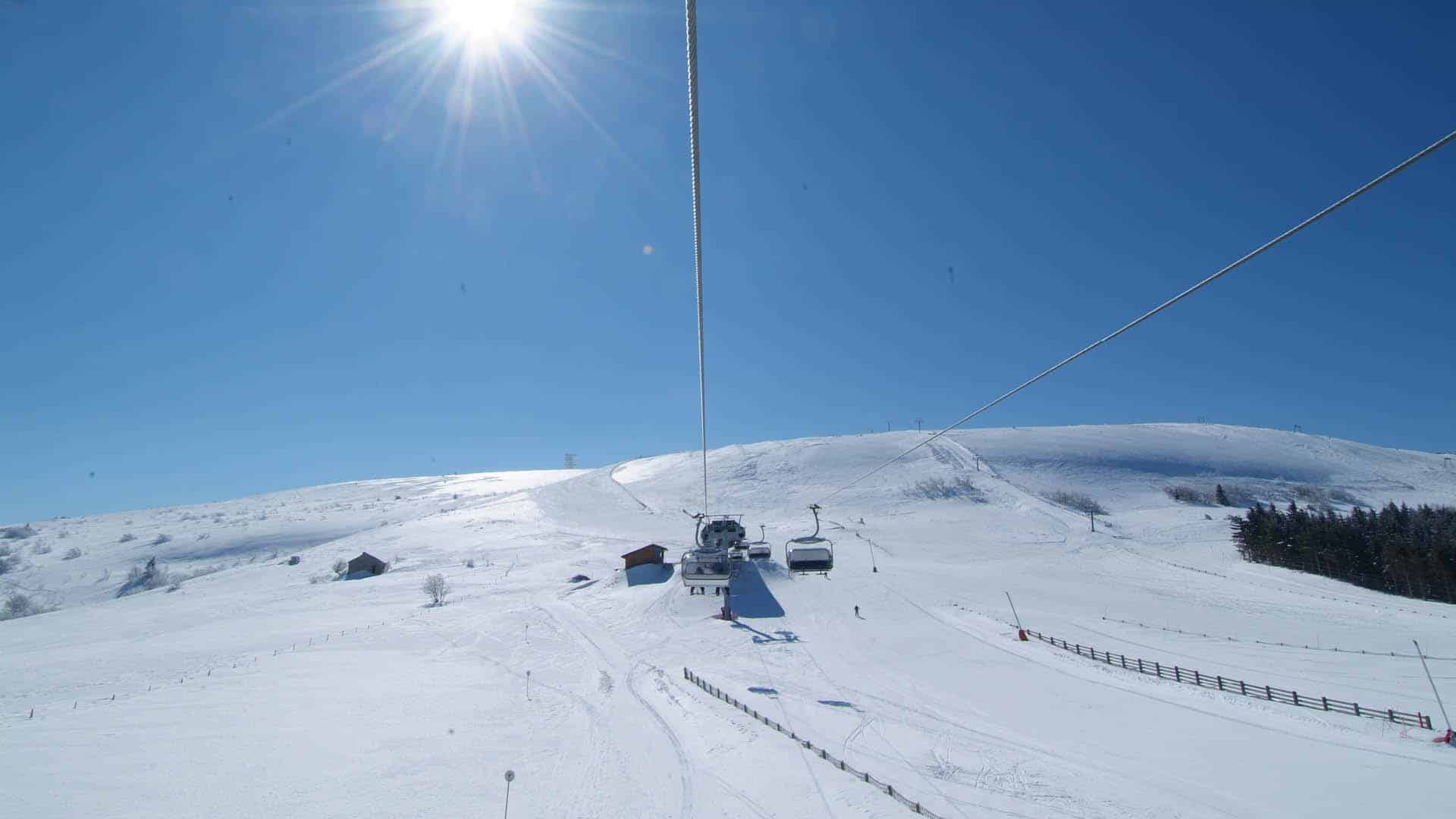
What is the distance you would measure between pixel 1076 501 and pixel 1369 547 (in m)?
31.1

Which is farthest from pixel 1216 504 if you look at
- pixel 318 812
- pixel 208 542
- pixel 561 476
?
pixel 208 542

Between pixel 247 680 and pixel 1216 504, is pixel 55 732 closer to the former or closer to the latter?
pixel 247 680

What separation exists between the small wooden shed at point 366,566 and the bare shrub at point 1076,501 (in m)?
73.3

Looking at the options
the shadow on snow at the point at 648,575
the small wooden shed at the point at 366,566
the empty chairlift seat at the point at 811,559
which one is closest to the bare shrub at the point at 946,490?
the shadow on snow at the point at 648,575

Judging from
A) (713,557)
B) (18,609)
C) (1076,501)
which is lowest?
(18,609)

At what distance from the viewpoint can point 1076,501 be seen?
76.8m

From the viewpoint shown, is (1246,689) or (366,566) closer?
(1246,689)

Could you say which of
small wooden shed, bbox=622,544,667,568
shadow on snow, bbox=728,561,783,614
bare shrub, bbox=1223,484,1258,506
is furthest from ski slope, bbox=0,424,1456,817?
bare shrub, bbox=1223,484,1258,506

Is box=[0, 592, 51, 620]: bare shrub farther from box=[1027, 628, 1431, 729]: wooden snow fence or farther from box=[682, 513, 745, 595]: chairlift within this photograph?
box=[1027, 628, 1431, 729]: wooden snow fence

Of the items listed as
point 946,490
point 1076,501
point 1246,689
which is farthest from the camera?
point 946,490

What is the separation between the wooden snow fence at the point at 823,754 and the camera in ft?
38.4

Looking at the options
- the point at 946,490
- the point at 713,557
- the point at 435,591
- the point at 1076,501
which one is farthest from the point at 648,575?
the point at 1076,501

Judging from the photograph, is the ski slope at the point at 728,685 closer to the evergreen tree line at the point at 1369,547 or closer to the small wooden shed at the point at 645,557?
the small wooden shed at the point at 645,557

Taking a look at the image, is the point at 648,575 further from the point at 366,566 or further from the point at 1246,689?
the point at 1246,689
